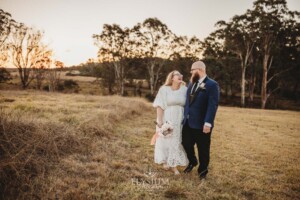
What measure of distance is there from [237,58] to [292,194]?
36727 millimetres

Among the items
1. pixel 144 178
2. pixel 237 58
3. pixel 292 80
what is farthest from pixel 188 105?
pixel 292 80

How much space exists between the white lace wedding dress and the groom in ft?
0.62

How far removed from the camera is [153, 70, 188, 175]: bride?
5121mm

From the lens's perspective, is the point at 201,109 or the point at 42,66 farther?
the point at 42,66

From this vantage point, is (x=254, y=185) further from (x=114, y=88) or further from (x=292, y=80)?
(x=114, y=88)

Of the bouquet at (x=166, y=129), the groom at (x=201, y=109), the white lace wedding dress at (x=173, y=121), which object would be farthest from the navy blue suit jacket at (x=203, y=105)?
the bouquet at (x=166, y=129)

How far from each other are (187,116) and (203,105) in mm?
398

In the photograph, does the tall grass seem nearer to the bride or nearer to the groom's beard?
the bride

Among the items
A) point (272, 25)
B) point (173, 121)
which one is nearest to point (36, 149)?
point (173, 121)

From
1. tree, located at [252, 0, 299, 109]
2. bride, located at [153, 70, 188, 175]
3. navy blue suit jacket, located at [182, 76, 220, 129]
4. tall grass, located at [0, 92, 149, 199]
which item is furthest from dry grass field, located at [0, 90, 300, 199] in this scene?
tree, located at [252, 0, 299, 109]

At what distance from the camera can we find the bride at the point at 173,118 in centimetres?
512

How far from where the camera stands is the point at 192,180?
483 cm

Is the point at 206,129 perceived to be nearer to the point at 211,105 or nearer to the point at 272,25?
the point at 211,105

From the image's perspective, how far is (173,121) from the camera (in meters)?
5.12
